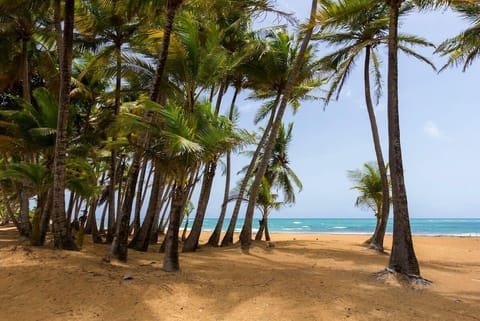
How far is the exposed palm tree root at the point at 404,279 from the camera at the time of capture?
7152 millimetres

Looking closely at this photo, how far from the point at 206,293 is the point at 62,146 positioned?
15.3 feet

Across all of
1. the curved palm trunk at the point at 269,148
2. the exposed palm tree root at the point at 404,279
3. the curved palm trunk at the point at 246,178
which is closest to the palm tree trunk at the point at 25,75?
the curved palm trunk at the point at 246,178

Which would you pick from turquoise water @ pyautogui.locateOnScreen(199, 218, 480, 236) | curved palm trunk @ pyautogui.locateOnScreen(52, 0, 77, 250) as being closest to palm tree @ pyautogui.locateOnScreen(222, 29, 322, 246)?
curved palm trunk @ pyautogui.locateOnScreen(52, 0, 77, 250)

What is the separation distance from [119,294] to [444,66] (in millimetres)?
12353

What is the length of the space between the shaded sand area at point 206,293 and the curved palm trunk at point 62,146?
72 centimetres

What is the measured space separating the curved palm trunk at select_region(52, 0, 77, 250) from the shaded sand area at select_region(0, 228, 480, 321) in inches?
28.2

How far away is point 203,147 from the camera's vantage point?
22.8 ft

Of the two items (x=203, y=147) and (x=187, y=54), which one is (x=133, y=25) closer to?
(x=187, y=54)

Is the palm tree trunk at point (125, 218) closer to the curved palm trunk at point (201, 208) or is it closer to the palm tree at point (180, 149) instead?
the palm tree at point (180, 149)

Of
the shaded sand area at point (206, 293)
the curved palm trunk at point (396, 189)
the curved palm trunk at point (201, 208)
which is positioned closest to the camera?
the shaded sand area at point (206, 293)

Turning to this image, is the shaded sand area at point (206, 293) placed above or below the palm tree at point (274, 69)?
below

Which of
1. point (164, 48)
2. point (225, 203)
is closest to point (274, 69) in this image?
point (225, 203)

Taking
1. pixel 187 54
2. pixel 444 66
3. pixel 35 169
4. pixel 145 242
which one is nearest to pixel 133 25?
pixel 187 54

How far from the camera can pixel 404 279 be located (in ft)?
23.8
